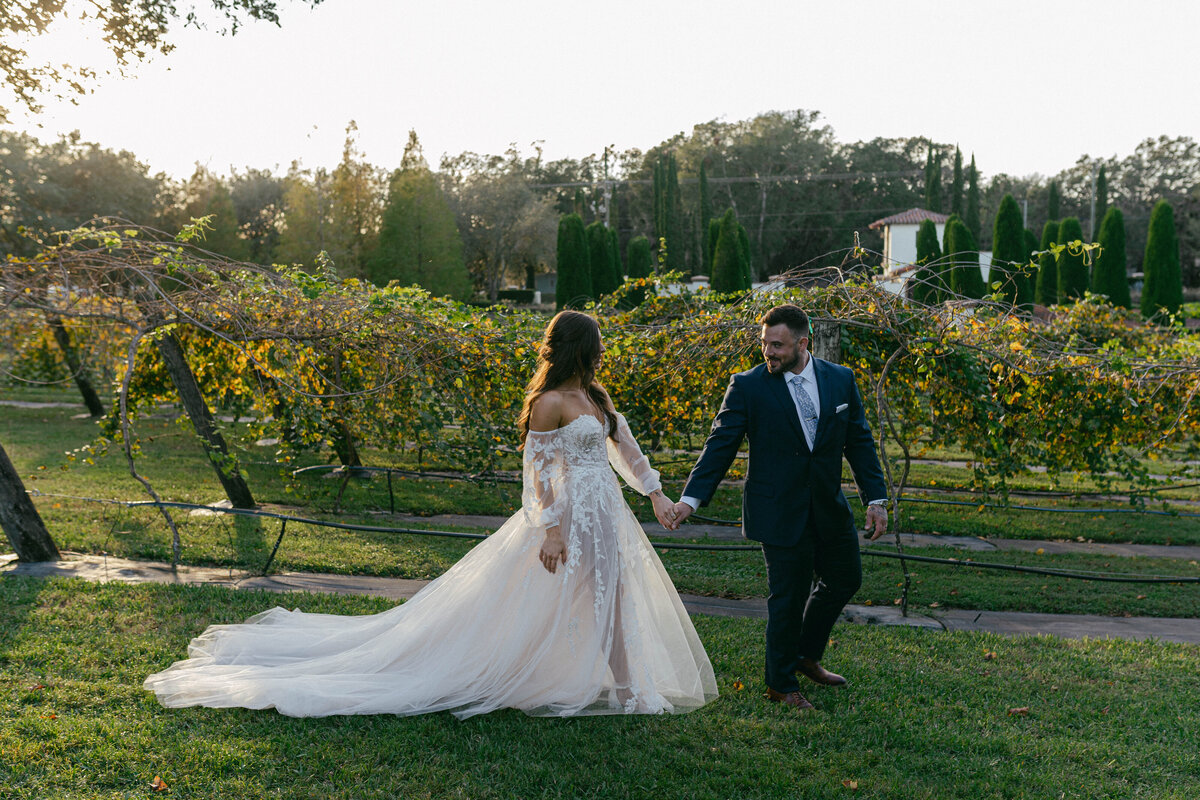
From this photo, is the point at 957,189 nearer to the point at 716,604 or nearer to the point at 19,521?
the point at 716,604

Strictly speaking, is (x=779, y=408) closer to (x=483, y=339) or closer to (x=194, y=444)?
(x=483, y=339)

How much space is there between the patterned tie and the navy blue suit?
3cm

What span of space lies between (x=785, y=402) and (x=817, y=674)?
1.47 metres

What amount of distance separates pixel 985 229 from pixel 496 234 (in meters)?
39.3

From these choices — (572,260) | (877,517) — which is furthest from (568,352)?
(572,260)

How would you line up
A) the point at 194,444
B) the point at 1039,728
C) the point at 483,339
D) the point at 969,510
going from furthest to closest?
the point at 194,444 → the point at 969,510 → the point at 483,339 → the point at 1039,728

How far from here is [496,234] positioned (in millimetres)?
48938

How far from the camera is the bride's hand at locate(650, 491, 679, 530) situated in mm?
4031

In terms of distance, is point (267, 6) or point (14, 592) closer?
point (14, 592)

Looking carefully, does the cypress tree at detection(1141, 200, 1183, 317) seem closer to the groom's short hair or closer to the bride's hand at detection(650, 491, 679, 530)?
the groom's short hair

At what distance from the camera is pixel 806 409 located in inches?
166

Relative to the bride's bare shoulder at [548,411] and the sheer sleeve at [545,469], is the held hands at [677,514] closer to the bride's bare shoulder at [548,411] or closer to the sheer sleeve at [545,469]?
the sheer sleeve at [545,469]

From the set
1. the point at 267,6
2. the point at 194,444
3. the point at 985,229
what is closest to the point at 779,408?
the point at 267,6

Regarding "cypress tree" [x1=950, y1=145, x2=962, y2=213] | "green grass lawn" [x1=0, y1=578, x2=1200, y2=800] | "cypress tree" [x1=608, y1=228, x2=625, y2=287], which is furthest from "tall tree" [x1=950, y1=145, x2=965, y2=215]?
"green grass lawn" [x1=0, y1=578, x2=1200, y2=800]
